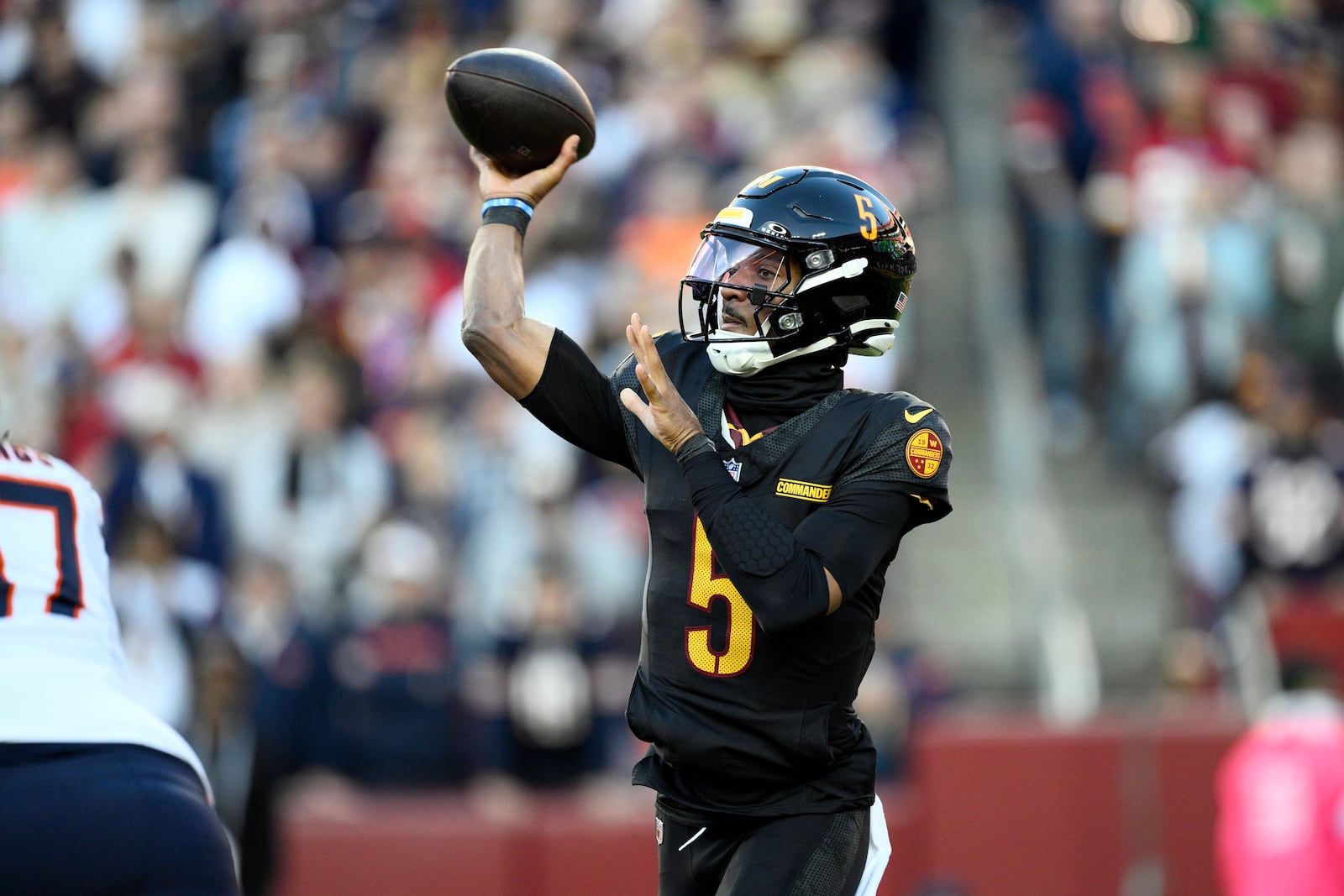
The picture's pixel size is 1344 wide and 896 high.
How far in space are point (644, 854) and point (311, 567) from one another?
8.33ft

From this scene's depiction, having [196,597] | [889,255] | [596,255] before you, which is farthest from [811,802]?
[596,255]

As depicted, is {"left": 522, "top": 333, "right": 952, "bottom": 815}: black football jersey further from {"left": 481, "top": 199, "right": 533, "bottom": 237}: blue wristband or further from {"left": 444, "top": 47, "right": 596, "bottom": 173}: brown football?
{"left": 444, "top": 47, "right": 596, "bottom": 173}: brown football

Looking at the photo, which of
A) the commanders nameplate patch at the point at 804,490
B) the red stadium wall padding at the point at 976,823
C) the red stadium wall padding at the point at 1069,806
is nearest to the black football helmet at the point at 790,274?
the commanders nameplate patch at the point at 804,490

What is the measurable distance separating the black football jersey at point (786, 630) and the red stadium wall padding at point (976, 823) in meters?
4.31

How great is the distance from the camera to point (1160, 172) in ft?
36.8

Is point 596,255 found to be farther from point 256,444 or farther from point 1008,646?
point 1008,646

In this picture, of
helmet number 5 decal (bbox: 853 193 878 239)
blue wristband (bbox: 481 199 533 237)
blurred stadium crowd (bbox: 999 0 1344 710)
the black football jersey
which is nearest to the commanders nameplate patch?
the black football jersey

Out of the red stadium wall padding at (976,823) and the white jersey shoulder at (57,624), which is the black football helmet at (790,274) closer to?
the white jersey shoulder at (57,624)

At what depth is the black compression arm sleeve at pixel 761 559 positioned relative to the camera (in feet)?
11.4

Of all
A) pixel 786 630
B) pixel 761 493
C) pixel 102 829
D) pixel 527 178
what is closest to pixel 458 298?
pixel 527 178

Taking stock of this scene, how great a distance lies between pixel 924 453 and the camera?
3723 millimetres

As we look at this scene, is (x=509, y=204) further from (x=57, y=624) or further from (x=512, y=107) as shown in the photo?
(x=57, y=624)

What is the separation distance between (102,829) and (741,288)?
5.60 ft

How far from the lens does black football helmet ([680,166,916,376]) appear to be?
12.6 ft
